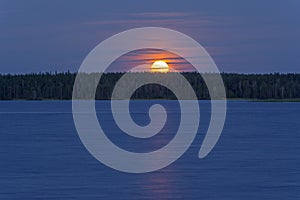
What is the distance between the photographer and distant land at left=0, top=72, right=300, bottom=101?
147 meters

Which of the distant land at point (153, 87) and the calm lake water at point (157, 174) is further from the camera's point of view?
the distant land at point (153, 87)

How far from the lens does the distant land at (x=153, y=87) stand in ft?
482

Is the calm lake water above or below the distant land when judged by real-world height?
below

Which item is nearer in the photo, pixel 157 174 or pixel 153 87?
pixel 157 174

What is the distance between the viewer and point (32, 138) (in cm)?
4147

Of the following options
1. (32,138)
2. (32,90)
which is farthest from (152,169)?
(32,90)

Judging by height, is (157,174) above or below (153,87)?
below

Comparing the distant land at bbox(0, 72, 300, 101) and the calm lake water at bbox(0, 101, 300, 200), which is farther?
the distant land at bbox(0, 72, 300, 101)

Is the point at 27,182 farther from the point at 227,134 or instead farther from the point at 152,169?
the point at 227,134

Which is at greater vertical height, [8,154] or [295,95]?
[295,95]

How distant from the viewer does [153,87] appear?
16562 cm

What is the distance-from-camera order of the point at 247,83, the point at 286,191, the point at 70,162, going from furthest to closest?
the point at 247,83 < the point at 70,162 < the point at 286,191

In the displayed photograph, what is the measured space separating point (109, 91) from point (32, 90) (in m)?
16.3

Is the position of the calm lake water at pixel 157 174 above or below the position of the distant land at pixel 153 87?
below
